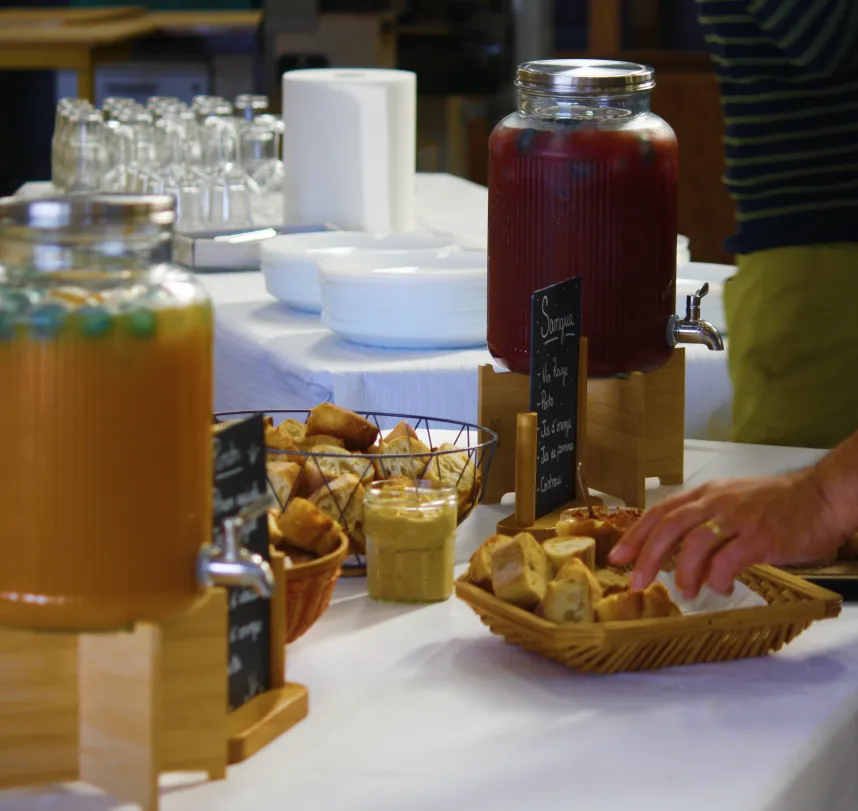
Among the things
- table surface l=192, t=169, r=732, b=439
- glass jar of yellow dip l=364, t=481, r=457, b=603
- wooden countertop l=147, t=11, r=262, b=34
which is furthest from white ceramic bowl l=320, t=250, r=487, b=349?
wooden countertop l=147, t=11, r=262, b=34

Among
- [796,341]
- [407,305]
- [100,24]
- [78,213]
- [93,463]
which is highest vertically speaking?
[100,24]

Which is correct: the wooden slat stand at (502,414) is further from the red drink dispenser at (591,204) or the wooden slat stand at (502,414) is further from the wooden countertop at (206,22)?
the wooden countertop at (206,22)

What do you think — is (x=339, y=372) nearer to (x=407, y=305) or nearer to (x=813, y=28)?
(x=407, y=305)

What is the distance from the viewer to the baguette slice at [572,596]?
3.11 feet

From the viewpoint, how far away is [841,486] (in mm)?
1084

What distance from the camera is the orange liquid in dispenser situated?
70cm

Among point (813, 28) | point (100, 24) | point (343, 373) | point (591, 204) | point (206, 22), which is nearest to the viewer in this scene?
point (591, 204)

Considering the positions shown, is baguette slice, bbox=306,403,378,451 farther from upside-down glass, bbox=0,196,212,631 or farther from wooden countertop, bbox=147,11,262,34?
wooden countertop, bbox=147,11,262,34

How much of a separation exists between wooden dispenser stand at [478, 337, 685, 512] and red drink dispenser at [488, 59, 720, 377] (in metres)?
0.03

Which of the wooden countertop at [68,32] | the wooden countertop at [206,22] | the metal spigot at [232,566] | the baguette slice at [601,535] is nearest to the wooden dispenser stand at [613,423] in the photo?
the baguette slice at [601,535]

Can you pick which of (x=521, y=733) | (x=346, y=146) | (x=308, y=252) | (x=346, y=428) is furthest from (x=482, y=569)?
(x=346, y=146)

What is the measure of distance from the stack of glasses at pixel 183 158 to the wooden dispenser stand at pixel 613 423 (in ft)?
4.77

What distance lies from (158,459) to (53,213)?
4.9 inches

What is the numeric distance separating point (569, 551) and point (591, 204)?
0.45m
